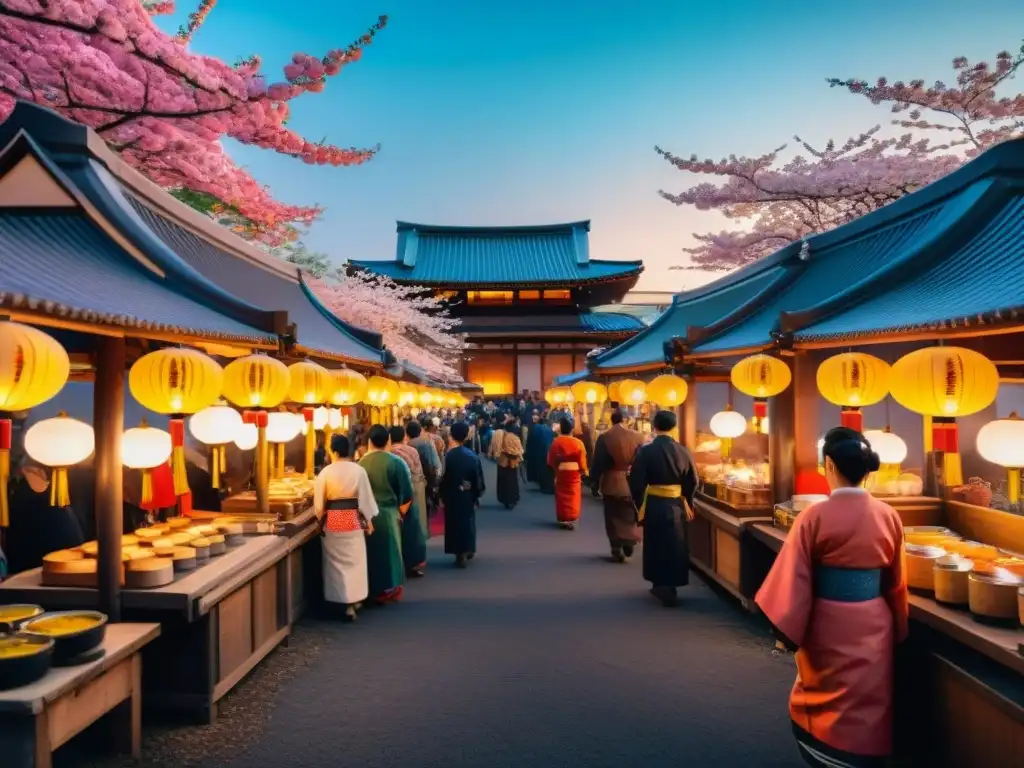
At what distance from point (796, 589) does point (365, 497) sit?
457cm

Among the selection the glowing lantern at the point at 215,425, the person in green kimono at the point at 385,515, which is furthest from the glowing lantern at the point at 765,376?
the glowing lantern at the point at 215,425

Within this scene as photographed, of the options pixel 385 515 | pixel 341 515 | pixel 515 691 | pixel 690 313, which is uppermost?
pixel 690 313

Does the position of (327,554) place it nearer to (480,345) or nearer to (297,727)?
(297,727)

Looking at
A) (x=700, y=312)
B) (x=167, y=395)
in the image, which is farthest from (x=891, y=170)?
(x=167, y=395)

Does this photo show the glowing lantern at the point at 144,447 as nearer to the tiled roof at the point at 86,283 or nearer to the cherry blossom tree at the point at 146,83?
the tiled roof at the point at 86,283

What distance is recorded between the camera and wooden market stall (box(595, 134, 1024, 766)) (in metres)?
3.91

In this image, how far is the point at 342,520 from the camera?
710cm

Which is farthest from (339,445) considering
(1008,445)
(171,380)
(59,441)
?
(1008,445)

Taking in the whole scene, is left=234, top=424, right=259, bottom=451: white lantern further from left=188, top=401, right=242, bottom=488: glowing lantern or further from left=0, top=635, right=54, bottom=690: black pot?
left=0, top=635, right=54, bottom=690: black pot

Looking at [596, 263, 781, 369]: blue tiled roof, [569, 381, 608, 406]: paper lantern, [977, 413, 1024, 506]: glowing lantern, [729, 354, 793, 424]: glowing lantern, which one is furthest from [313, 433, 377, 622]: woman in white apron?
[569, 381, 608, 406]: paper lantern

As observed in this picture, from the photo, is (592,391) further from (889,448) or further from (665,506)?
(889,448)

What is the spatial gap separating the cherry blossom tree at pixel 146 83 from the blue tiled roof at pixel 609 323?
1916 cm

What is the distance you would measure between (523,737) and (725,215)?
2088 cm

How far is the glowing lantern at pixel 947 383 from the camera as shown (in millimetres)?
4730
